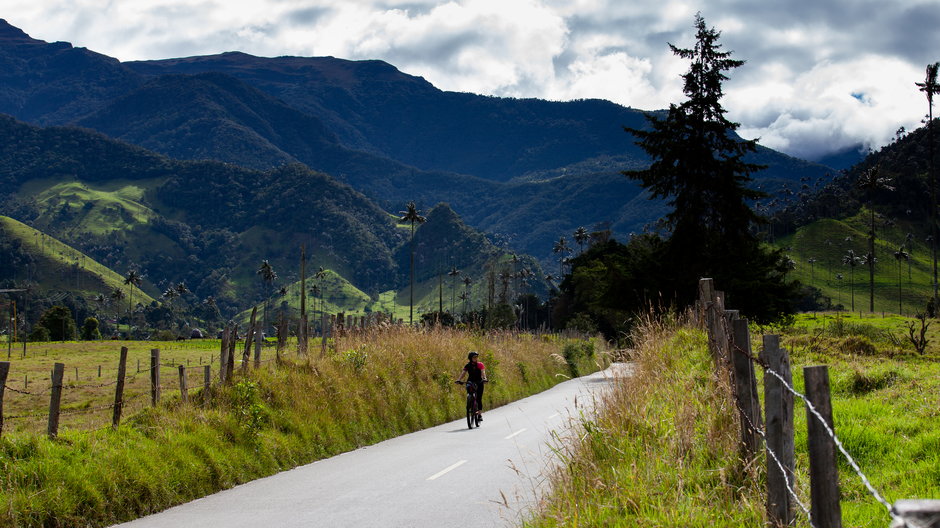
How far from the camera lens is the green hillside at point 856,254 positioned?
15962cm

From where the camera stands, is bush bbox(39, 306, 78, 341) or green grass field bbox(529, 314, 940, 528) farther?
bush bbox(39, 306, 78, 341)

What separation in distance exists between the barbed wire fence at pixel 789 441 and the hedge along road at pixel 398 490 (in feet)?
6.52

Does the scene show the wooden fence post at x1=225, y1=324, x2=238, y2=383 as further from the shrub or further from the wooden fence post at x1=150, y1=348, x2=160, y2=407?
the shrub

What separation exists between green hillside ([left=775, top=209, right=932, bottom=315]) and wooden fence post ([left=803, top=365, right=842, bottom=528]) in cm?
16451

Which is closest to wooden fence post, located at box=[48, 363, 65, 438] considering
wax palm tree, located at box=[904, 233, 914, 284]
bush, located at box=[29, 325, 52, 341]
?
bush, located at box=[29, 325, 52, 341]

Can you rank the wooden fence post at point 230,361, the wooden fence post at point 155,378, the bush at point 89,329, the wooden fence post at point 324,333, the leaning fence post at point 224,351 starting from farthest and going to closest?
1. the bush at point 89,329
2. the wooden fence post at point 324,333
3. the leaning fence post at point 224,351
4. the wooden fence post at point 230,361
5. the wooden fence post at point 155,378

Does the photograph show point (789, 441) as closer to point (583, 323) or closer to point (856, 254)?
point (583, 323)

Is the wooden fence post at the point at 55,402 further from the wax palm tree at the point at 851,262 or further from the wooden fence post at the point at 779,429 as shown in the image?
the wax palm tree at the point at 851,262

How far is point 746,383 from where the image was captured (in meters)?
5.78

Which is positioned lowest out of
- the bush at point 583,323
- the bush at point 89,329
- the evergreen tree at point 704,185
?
the bush at point 89,329

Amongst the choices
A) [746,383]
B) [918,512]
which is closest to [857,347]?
[746,383]

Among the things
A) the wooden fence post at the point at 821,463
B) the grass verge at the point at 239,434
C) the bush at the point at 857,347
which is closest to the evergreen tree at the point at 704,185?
the bush at the point at 857,347

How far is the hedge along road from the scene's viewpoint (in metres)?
9.21

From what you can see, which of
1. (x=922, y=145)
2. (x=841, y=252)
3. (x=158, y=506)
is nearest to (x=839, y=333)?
(x=158, y=506)
